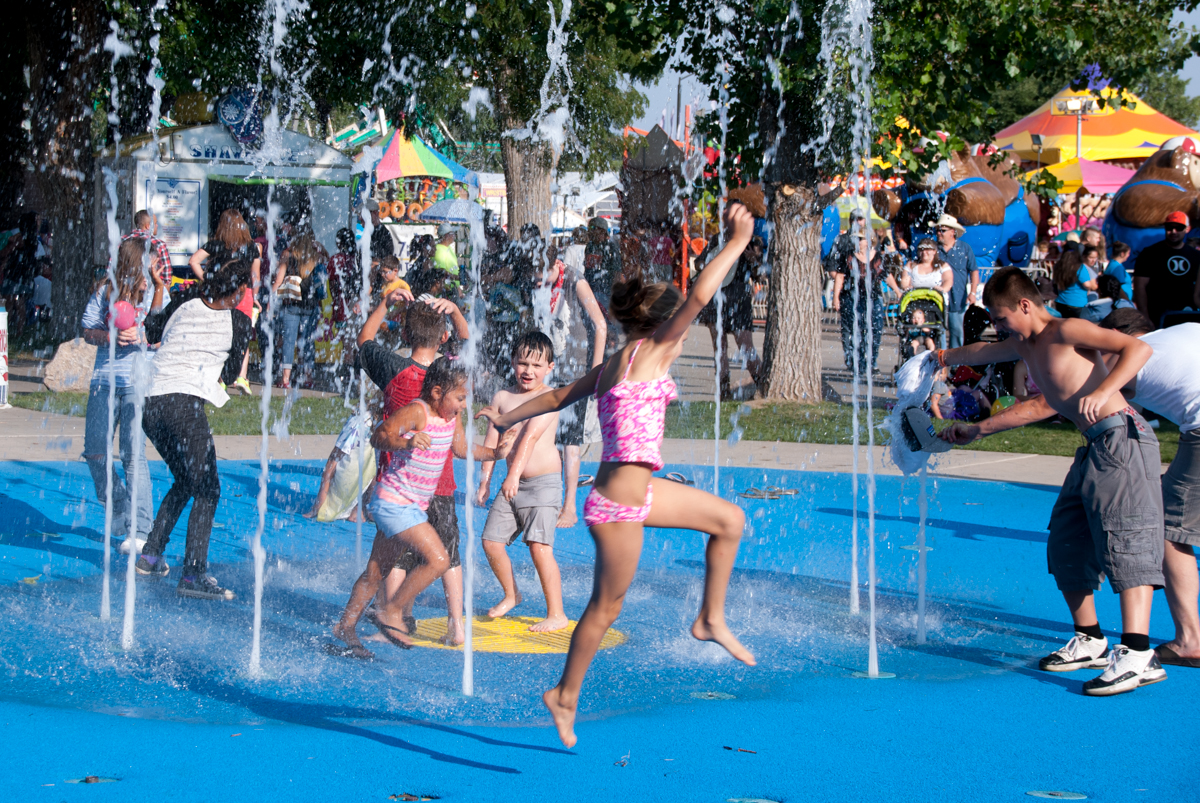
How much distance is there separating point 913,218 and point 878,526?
1072 centimetres

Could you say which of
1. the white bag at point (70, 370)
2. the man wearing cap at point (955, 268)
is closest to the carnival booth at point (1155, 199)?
the man wearing cap at point (955, 268)

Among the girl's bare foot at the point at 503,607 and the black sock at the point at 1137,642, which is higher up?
the black sock at the point at 1137,642

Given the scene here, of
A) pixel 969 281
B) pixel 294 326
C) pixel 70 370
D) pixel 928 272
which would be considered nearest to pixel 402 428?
pixel 928 272

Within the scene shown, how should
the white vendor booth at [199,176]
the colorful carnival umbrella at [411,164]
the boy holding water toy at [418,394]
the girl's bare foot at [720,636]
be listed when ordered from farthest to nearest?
the colorful carnival umbrella at [411,164] < the white vendor booth at [199,176] < the boy holding water toy at [418,394] < the girl's bare foot at [720,636]

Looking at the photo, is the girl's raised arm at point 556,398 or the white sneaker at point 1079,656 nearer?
the girl's raised arm at point 556,398

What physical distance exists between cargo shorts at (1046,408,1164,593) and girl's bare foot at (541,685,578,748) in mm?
2241

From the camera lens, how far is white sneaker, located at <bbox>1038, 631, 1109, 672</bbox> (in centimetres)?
484

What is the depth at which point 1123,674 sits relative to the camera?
4535 millimetres

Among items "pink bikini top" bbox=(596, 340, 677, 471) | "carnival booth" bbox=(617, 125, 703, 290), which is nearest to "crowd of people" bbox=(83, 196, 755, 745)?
"pink bikini top" bbox=(596, 340, 677, 471)

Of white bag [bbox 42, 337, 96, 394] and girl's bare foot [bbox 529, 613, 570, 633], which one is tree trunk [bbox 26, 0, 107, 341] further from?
girl's bare foot [bbox 529, 613, 570, 633]

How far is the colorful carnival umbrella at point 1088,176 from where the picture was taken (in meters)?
27.1

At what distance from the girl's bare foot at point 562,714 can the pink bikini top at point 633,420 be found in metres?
0.75

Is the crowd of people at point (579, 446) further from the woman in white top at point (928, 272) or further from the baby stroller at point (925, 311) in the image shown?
the woman in white top at point (928, 272)

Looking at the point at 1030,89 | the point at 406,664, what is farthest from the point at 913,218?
the point at 1030,89
